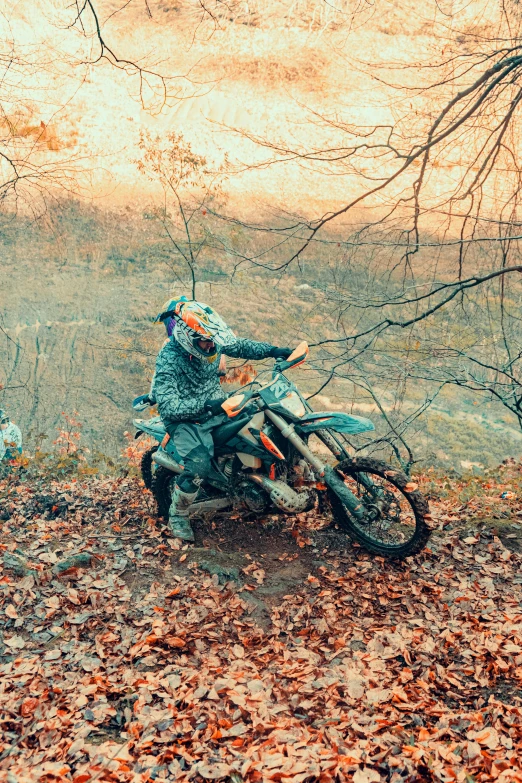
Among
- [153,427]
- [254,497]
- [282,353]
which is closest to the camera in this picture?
[254,497]

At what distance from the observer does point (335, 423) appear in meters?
4.99

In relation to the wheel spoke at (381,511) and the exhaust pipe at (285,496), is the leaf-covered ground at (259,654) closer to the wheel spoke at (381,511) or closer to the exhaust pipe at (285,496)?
the wheel spoke at (381,511)

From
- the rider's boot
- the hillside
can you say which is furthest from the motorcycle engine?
the hillside

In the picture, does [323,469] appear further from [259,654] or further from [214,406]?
[259,654]

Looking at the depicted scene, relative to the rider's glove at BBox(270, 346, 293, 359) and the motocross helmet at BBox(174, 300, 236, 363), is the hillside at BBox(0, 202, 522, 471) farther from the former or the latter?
the motocross helmet at BBox(174, 300, 236, 363)

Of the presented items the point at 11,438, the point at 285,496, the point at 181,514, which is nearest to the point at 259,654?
the point at 285,496

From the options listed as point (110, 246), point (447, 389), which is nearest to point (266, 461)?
point (447, 389)

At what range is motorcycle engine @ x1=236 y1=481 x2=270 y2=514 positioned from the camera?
5340mm

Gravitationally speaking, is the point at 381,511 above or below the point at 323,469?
below

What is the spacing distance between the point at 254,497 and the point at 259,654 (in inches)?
53.0

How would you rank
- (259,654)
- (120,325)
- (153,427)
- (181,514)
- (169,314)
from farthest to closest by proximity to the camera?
1. (120,325)
2. (153,427)
3. (181,514)
4. (169,314)
5. (259,654)

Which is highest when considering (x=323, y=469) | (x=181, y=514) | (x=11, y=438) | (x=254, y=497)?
(x=323, y=469)

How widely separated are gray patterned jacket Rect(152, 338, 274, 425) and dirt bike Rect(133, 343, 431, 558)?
23cm

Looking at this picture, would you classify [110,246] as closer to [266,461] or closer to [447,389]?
[447,389]
